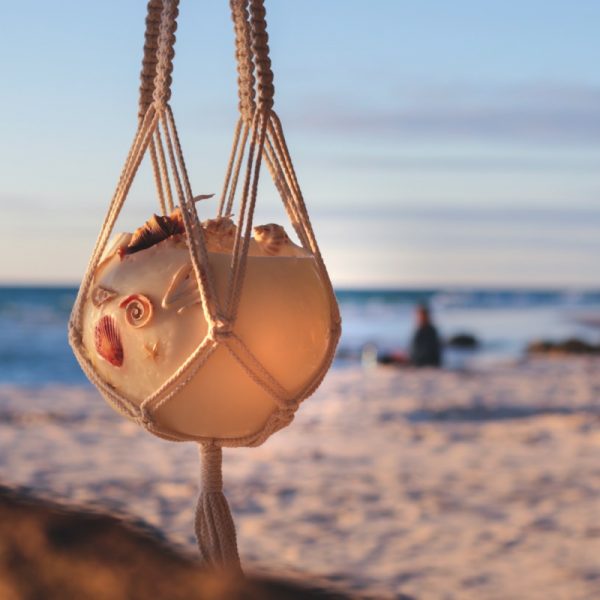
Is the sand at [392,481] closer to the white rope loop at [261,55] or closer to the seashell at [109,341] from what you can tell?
the seashell at [109,341]

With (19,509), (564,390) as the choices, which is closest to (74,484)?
(19,509)

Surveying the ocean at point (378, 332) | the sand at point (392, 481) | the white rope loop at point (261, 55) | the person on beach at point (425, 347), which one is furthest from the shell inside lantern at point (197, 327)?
the ocean at point (378, 332)

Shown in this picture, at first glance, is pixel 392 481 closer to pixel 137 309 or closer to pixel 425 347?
pixel 137 309

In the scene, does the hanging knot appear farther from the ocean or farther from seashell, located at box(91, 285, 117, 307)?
the ocean

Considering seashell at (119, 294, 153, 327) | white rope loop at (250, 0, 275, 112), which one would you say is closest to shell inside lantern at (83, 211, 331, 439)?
seashell at (119, 294, 153, 327)

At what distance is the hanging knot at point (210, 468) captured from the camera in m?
1.40

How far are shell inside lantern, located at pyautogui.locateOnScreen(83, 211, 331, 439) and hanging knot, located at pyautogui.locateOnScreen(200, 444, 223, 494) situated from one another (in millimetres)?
36

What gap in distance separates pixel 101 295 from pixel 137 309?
87 millimetres

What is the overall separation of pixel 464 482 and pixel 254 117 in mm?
5198

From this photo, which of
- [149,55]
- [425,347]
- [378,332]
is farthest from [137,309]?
[378,332]

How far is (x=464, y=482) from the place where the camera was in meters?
6.25

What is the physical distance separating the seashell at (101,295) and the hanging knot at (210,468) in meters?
0.25

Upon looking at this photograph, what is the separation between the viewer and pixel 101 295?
1396 millimetres

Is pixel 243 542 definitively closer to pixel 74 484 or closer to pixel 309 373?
pixel 74 484
